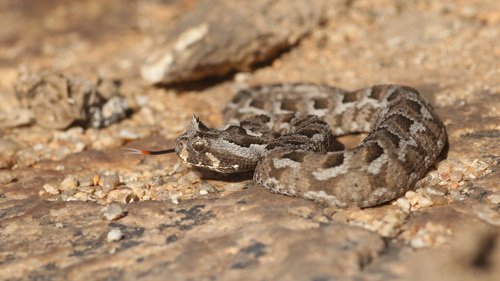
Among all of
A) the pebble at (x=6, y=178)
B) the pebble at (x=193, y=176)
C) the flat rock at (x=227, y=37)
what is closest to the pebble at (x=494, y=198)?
the pebble at (x=193, y=176)

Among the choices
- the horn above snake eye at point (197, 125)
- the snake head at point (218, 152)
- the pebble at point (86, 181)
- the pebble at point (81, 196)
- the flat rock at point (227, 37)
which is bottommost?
the pebble at point (81, 196)

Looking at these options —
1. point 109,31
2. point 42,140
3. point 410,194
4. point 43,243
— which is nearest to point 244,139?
point 410,194

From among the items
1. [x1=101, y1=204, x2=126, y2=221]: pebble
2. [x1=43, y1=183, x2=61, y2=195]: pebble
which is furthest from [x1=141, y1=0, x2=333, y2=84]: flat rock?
[x1=101, y1=204, x2=126, y2=221]: pebble

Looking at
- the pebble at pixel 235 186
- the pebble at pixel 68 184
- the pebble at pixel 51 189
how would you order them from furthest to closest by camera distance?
the pebble at pixel 68 184 → the pebble at pixel 51 189 → the pebble at pixel 235 186

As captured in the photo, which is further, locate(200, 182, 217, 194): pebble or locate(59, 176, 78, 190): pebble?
locate(59, 176, 78, 190): pebble

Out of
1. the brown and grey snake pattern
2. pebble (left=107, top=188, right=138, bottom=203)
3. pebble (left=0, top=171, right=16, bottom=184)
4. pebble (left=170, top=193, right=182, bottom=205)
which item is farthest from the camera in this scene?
pebble (left=0, top=171, right=16, bottom=184)

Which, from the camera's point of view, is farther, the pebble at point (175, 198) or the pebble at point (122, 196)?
the pebble at point (122, 196)

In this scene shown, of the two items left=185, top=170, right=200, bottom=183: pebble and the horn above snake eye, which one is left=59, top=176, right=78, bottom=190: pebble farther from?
the horn above snake eye

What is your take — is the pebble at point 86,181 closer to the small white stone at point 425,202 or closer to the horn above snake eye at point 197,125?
the horn above snake eye at point 197,125
